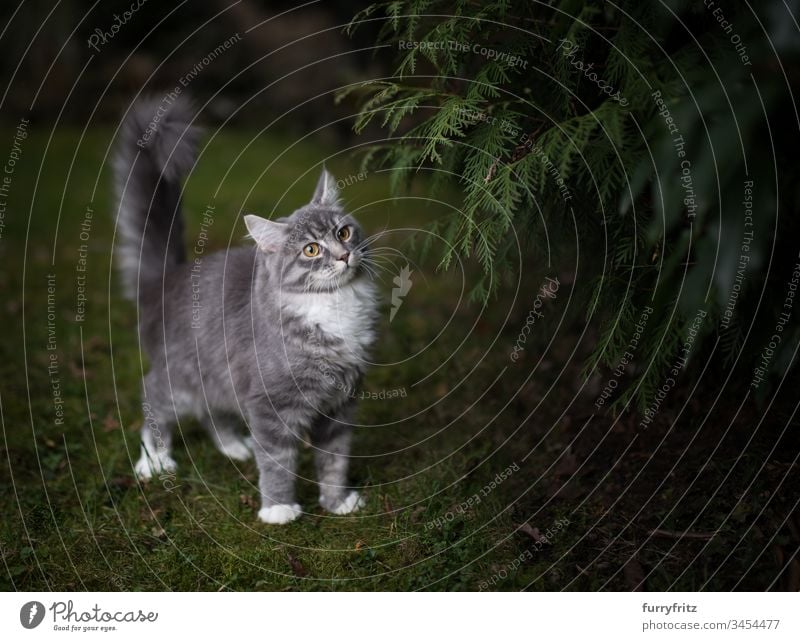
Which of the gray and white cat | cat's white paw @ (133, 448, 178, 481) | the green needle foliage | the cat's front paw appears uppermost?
the green needle foliage

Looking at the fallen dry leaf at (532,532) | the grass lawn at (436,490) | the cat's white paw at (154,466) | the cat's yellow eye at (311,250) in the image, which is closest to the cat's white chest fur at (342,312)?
the cat's yellow eye at (311,250)

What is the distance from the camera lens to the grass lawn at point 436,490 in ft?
9.62

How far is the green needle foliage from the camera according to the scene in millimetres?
2129

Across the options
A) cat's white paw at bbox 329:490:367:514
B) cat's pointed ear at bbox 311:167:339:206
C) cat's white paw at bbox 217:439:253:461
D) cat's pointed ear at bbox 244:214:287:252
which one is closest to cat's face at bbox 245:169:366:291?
cat's pointed ear at bbox 244:214:287:252

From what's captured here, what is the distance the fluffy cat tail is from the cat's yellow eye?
1.01 m

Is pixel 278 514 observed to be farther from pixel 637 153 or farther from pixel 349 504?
pixel 637 153

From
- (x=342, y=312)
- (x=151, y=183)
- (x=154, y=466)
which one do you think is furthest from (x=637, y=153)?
(x=154, y=466)

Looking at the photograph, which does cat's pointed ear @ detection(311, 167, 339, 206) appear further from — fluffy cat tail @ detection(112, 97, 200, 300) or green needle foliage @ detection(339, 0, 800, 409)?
fluffy cat tail @ detection(112, 97, 200, 300)

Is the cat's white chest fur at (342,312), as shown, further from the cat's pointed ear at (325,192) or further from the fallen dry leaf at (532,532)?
the fallen dry leaf at (532,532)

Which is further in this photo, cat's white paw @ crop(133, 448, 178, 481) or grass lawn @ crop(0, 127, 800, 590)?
cat's white paw @ crop(133, 448, 178, 481)

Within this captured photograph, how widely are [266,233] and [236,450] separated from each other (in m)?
1.42

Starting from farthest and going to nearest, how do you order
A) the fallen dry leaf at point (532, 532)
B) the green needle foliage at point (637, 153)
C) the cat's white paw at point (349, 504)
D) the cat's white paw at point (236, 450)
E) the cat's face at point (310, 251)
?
the cat's white paw at point (236, 450) → the cat's white paw at point (349, 504) → the cat's face at point (310, 251) → the fallen dry leaf at point (532, 532) → the green needle foliage at point (637, 153)

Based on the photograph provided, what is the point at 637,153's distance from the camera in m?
2.65

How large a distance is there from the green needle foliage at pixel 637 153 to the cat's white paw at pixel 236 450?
1.74 meters
